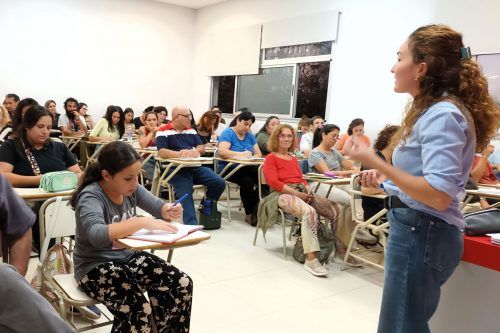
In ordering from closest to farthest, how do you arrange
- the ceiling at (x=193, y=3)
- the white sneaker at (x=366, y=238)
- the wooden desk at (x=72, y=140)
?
1. the white sneaker at (x=366, y=238)
2. the wooden desk at (x=72, y=140)
3. the ceiling at (x=193, y=3)

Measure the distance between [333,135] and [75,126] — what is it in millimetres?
4993

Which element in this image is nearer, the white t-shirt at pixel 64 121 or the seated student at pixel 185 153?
the seated student at pixel 185 153

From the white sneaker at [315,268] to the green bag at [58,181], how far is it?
6.20 feet

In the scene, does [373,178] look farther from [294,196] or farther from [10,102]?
[10,102]

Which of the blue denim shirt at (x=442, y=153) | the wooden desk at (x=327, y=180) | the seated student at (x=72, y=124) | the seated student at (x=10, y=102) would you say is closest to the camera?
the blue denim shirt at (x=442, y=153)

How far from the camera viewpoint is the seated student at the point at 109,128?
632cm

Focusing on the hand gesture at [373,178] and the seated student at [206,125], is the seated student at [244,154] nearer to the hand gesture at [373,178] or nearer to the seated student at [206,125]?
the seated student at [206,125]

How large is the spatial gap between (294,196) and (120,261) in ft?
6.72

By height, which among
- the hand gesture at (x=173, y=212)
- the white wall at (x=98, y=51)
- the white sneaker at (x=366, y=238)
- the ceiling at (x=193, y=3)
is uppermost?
the ceiling at (x=193, y=3)

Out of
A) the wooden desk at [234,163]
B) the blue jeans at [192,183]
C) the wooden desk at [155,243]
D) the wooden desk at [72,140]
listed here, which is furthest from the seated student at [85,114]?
the wooden desk at [155,243]

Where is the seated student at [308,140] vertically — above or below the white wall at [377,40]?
below

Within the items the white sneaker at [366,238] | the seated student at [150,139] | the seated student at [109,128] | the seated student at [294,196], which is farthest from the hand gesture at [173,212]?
the seated student at [109,128]

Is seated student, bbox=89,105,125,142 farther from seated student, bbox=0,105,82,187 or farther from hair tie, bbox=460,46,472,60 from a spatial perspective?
hair tie, bbox=460,46,472,60

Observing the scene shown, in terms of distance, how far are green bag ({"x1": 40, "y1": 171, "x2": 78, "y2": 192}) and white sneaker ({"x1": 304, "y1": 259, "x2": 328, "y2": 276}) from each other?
6.20 feet
